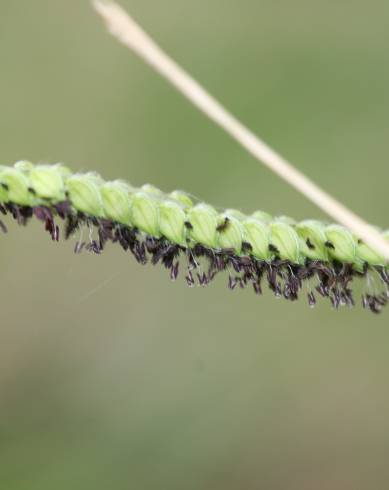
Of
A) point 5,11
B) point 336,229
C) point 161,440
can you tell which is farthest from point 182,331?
point 336,229

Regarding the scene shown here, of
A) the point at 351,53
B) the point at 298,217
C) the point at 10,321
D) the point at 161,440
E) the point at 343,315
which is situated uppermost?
the point at 351,53

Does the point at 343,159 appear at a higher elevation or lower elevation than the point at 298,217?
higher

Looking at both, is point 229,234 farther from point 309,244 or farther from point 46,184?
point 46,184

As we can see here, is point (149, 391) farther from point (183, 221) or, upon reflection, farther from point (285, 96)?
point (183, 221)

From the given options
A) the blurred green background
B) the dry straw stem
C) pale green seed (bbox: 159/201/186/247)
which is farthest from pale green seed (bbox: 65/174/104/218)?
the blurred green background

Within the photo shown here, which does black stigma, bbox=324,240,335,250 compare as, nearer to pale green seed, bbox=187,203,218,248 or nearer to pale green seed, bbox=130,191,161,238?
pale green seed, bbox=187,203,218,248

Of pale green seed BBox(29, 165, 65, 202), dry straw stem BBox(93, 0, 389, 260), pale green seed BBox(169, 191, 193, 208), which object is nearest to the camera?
dry straw stem BBox(93, 0, 389, 260)

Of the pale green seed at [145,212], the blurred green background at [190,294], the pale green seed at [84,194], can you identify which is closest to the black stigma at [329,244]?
the pale green seed at [145,212]

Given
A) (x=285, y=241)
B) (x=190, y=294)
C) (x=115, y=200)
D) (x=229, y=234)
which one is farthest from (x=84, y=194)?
(x=190, y=294)
